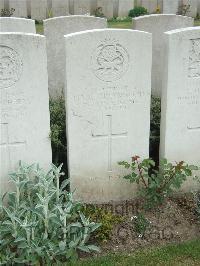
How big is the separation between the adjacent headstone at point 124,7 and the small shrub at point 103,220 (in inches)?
478

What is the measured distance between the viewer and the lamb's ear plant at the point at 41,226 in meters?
4.05

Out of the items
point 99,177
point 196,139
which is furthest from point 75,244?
point 196,139

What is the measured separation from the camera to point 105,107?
15.6ft

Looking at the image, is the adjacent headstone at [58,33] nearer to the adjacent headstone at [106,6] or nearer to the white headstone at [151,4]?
the adjacent headstone at [106,6]

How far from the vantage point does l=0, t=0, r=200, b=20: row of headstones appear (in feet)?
49.6

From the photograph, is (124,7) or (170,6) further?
(124,7)

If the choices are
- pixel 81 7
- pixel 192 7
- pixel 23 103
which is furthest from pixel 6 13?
pixel 23 103

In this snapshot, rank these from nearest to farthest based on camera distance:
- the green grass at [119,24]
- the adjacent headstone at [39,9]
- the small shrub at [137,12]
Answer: the green grass at [119,24]
the adjacent headstone at [39,9]
the small shrub at [137,12]

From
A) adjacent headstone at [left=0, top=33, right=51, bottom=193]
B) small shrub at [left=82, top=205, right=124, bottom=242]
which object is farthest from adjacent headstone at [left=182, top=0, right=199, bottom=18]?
small shrub at [left=82, top=205, right=124, bottom=242]

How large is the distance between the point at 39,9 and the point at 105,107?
451 inches

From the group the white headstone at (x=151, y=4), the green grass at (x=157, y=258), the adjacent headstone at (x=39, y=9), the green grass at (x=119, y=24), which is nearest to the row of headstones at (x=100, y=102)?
the green grass at (x=157, y=258)

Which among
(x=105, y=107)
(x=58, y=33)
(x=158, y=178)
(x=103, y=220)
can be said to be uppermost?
(x=58, y=33)

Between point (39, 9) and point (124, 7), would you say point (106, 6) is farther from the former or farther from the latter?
point (39, 9)

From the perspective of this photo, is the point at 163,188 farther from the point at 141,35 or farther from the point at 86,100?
the point at 141,35
